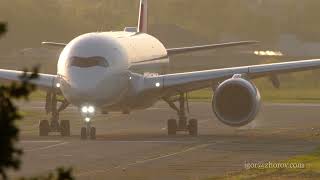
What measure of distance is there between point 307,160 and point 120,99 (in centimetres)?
865

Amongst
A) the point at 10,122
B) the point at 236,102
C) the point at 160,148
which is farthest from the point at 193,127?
the point at 10,122

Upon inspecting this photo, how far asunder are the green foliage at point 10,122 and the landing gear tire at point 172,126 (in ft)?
77.9

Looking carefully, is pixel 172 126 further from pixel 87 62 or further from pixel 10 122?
pixel 10 122

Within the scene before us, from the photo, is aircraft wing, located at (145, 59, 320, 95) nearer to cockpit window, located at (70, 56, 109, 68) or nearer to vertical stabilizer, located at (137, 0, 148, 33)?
cockpit window, located at (70, 56, 109, 68)

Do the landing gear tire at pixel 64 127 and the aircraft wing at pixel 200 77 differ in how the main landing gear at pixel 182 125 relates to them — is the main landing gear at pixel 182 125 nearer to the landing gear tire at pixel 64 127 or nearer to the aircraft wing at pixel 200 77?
the aircraft wing at pixel 200 77

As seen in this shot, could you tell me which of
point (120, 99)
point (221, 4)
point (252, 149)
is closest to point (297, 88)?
point (221, 4)

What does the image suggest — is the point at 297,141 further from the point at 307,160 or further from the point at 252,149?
the point at 307,160

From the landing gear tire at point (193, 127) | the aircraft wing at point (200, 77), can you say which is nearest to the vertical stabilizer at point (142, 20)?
the aircraft wing at point (200, 77)

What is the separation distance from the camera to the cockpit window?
26.0m

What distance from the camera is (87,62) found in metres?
26.1

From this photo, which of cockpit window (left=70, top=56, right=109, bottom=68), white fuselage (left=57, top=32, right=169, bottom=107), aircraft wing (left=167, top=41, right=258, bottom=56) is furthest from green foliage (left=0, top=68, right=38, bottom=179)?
aircraft wing (left=167, top=41, right=258, bottom=56)

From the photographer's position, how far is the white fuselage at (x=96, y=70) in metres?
25.7

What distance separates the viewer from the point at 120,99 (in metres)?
26.8

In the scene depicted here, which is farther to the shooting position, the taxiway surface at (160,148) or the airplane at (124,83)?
the airplane at (124,83)
